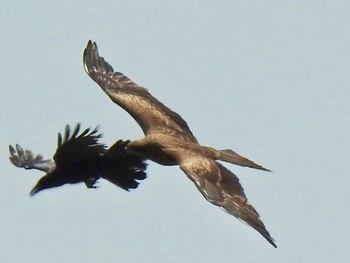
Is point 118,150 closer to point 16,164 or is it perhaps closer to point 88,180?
point 88,180

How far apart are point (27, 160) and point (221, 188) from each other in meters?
3.68

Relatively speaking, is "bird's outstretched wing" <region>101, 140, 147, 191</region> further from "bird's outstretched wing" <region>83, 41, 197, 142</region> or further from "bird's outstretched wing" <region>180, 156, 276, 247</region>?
"bird's outstretched wing" <region>83, 41, 197, 142</region>

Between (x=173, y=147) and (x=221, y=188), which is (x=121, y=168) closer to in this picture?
(x=173, y=147)

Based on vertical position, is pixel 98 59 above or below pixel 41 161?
above

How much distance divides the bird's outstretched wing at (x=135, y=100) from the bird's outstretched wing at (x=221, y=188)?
5.25 ft

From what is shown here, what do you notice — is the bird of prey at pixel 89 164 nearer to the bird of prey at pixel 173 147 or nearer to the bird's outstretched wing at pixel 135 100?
the bird of prey at pixel 173 147

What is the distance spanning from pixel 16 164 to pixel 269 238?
5.53 m

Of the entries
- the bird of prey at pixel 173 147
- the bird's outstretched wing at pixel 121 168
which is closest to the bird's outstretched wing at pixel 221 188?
the bird of prey at pixel 173 147

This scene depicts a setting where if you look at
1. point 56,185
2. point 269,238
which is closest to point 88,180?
point 56,185

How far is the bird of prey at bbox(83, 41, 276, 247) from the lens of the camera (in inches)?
755

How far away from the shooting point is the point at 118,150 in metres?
20.3

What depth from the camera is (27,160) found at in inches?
866

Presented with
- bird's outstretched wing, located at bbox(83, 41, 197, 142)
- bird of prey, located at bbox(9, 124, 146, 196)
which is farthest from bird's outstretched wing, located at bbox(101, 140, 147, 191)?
bird's outstretched wing, located at bbox(83, 41, 197, 142)

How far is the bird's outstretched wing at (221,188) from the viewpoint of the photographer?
61.2ft
